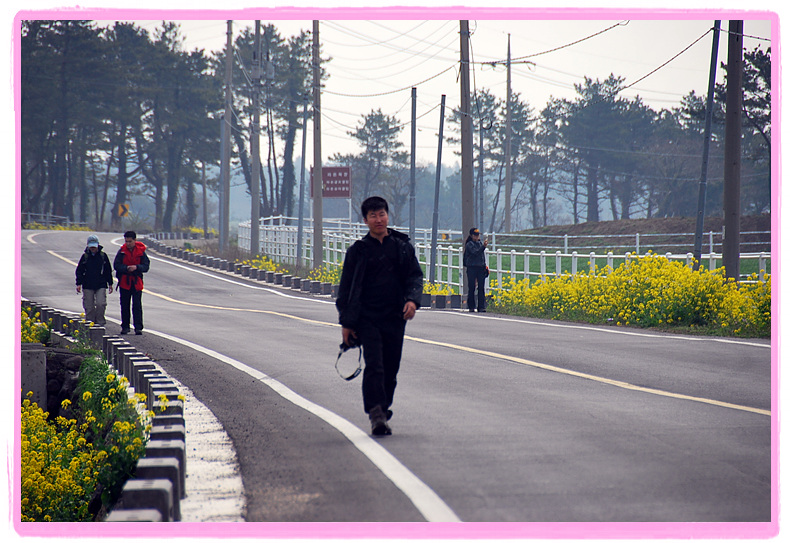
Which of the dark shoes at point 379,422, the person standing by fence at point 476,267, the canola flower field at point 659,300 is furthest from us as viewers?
the person standing by fence at point 476,267

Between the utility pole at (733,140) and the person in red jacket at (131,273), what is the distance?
1141cm

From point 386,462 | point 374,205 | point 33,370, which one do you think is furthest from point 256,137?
point 386,462

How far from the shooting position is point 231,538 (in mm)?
4387

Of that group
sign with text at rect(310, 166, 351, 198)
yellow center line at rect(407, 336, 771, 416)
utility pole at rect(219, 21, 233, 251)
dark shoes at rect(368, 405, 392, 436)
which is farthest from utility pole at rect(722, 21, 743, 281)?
sign with text at rect(310, 166, 351, 198)

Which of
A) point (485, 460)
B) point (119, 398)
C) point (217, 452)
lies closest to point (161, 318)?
point (119, 398)

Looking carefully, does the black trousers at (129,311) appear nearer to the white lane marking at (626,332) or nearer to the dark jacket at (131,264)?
the dark jacket at (131,264)

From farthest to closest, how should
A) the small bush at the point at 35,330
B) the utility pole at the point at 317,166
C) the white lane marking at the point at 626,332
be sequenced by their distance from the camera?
the utility pole at the point at 317,166 < the small bush at the point at 35,330 < the white lane marking at the point at 626,332

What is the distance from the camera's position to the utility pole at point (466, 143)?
25797 mm

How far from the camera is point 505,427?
23.9ft

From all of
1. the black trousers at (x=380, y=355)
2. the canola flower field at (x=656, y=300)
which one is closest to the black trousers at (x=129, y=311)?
the canola flower field at (x=656, y=300)

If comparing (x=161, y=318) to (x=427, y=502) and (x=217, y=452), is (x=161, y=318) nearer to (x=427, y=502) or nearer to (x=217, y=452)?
(x=217, y=452)

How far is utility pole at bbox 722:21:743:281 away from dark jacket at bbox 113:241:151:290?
11.4 meters

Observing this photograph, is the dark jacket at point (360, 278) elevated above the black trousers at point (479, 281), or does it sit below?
above

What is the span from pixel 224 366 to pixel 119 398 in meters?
2.04
